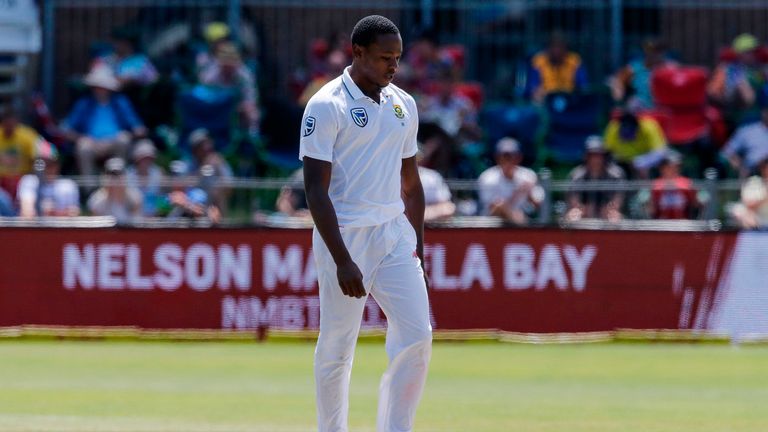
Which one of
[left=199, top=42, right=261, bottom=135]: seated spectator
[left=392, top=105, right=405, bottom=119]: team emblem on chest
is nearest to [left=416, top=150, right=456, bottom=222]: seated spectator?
[left=199, top=42, right=261, bottom=135]: seated spectator

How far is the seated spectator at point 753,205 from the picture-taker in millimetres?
16828

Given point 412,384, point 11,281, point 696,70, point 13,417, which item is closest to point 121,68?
point 11,281

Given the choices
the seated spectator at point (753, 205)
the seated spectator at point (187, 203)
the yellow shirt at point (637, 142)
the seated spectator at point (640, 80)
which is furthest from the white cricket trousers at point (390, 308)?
the seated spectator at point (640, 80)

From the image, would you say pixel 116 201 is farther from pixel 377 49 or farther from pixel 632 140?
pixel 377 49

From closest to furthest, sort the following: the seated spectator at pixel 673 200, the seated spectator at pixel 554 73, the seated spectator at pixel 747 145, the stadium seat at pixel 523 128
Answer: the seated spectator at pixel 673 200, the seated spectator at pixel 747 145, the stadium seat at pixel 523 128, the seated spectator at pixel 554 73

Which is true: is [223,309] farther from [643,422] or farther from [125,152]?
[643,422]

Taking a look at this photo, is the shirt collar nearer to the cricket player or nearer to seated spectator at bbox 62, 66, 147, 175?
the cricket player

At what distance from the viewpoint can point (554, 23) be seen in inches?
922

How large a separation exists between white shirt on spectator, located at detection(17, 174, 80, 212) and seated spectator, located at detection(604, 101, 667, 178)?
286 inches

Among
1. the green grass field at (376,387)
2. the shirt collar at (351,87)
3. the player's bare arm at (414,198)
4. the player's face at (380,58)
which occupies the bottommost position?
the green grass field at (376,387)

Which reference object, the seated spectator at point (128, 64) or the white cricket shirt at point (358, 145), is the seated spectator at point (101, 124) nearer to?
the seated spectator at point (128, 64)

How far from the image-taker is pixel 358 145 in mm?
7730

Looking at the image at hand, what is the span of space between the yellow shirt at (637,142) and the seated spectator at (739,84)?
69.5 inches

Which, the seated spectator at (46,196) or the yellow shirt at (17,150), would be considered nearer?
the seated spectator at (46,196)
